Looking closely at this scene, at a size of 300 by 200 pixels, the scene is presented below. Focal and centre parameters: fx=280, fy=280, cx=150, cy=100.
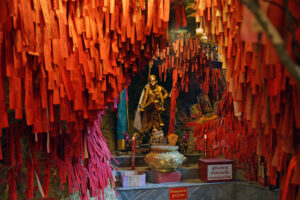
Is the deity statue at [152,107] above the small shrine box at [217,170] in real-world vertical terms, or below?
above

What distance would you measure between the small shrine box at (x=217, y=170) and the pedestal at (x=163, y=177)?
14.9 inches

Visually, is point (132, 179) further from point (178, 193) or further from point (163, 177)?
point (178, 193)

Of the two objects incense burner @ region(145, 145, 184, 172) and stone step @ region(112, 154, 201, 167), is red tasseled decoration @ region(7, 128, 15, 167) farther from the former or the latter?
stone step @ region(112, 154, 201, 167)

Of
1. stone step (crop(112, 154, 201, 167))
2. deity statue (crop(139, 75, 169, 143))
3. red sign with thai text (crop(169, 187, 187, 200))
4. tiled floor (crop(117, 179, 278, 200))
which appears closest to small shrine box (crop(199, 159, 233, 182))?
tiled floor (crop(117, 179, 278, 200))

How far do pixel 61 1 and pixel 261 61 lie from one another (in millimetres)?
1194

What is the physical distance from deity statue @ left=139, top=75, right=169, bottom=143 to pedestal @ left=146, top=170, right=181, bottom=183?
4.76 feet

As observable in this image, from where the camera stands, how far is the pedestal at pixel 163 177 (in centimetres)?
386

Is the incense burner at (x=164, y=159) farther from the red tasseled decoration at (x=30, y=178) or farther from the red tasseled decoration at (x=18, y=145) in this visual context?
the red tasseled decoration at (x=18, y=145)

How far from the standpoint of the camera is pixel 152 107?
5477 mm

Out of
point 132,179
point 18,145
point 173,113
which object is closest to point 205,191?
point 132,179

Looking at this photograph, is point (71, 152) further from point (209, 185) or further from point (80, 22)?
point (209, 185)

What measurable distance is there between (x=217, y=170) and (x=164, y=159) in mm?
A: 759

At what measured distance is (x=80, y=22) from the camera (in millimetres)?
1738

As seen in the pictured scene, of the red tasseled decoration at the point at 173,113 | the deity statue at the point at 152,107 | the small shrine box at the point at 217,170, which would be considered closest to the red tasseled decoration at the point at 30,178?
the small shrine box at the point at 217,170
